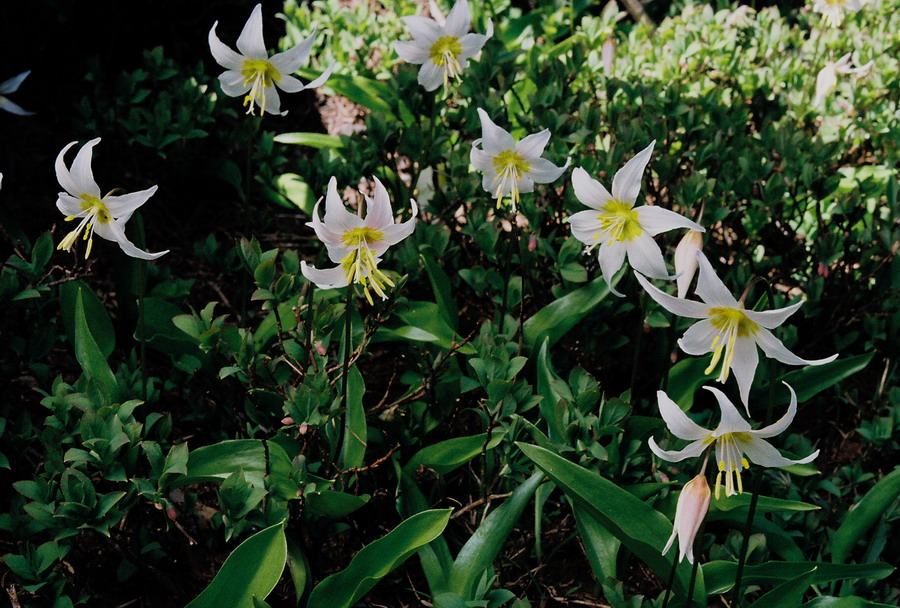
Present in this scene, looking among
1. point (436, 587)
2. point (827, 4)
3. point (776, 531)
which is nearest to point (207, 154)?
point (436, 587)

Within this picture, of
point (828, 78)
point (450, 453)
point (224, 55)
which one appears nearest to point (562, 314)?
point (450, 453)

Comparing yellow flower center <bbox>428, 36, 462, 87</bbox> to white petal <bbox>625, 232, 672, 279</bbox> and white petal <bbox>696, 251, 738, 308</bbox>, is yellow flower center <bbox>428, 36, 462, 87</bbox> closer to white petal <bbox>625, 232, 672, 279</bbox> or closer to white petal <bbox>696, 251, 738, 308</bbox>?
white petal <bbox>625, 232, 672, 279</bbox>

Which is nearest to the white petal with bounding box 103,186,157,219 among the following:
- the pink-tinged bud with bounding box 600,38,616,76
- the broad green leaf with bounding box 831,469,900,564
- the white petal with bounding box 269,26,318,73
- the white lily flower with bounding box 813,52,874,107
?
the white petal with bounding box 269,26,318,73

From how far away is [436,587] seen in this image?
168cm

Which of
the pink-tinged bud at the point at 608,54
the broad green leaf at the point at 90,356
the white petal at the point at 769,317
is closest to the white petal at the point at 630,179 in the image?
the white petal at the point at 769,317

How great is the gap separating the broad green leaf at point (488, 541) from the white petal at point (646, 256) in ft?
1.62

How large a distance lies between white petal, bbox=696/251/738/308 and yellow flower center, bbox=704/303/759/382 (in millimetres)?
56

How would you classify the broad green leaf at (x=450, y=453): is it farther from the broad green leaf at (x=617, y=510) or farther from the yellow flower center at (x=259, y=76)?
the yellow flower center at (x=259, y=76)

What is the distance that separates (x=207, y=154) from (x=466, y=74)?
1041 millimetres

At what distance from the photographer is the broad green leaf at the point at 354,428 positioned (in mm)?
1811

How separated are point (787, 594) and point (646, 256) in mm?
707

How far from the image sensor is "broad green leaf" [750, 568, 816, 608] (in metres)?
1.51

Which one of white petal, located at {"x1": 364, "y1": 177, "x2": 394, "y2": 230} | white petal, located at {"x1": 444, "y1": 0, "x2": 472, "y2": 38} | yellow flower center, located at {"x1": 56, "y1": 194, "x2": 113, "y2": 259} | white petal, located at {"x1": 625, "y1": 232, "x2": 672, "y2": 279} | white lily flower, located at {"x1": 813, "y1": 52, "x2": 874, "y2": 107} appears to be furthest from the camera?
white lily flower, located at {"x1": 813, "y1": 52, "x2": 874, "y2": 107}

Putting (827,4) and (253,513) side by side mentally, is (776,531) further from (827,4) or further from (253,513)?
(827,4)
